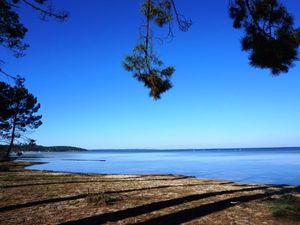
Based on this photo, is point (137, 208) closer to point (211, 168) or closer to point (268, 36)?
point (268, 36)

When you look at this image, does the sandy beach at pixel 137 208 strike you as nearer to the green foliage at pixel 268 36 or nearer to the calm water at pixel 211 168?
the green foliage at pixel 268 36

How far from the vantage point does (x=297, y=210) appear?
9.01 m

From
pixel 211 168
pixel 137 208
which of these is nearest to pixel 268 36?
pixel 137 208

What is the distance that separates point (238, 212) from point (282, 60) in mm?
4353

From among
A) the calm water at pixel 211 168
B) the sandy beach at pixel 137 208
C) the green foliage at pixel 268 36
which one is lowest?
the sandy beach at pixel 137 208

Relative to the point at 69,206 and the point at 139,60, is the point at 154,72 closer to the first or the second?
the point at 139,60

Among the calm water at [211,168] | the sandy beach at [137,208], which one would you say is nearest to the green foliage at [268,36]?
the sandy beach at [137,208]

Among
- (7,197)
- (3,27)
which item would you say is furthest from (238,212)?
(3,27)

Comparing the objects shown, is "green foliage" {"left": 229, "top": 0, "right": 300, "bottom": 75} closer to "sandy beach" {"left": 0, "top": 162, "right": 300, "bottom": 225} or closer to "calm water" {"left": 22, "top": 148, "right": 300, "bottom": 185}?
"sandy beach" {"left": 0, "top": 162, "right": 300, "bottom": 225}

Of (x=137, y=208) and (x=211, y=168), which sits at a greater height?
(x=211, y=168)

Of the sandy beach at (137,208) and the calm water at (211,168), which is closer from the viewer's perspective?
the sandy beach at (137,208)

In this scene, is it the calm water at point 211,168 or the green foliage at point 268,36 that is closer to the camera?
the green foliage at point 268,36

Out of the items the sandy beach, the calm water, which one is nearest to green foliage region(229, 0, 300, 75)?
the sandy beach

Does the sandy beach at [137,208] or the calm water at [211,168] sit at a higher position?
the calm water at [211,168]
